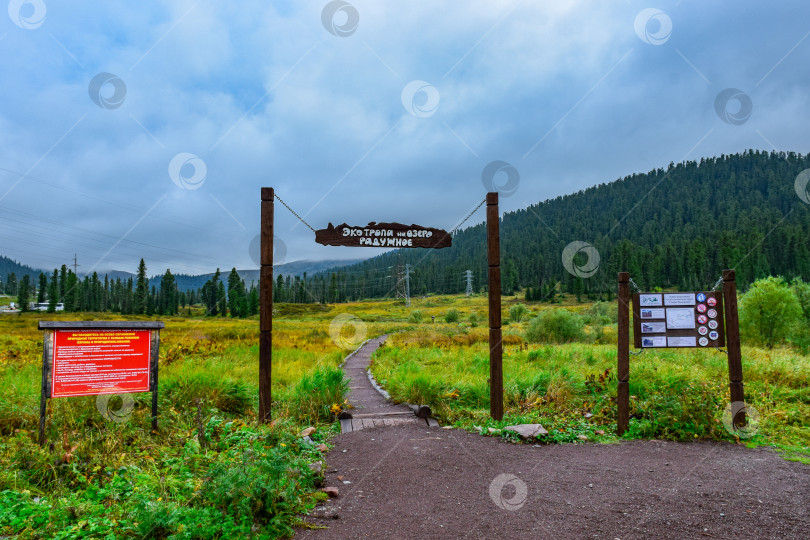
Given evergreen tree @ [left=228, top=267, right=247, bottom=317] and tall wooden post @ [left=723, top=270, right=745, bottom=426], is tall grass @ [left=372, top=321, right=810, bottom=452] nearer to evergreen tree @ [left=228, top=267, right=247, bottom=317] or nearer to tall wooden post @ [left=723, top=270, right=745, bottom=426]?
tall wooden post @ [left=723, top=270, right=745, bottom=426]

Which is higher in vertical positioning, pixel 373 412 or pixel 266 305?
pixel 266 305

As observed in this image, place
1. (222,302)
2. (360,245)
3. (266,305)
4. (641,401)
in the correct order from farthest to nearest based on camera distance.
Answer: (222,302)
(360,245)
(641,401)
(266,305)

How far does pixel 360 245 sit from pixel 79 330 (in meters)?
4.60

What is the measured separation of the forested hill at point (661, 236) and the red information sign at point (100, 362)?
73657mm

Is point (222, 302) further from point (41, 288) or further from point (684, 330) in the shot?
point (684, 330)

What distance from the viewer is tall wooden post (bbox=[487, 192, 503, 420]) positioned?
26.9ft

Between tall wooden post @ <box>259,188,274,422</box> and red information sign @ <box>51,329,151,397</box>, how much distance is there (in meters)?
1.75

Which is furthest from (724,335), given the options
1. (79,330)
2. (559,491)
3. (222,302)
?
(222,302)

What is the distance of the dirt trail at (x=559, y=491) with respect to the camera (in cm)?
403

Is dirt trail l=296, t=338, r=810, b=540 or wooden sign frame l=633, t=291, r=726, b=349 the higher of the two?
wooden sign frame l=633, t=291, r=726, b=349

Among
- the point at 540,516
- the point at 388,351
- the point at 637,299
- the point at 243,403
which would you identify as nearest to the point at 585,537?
the point at 540,516

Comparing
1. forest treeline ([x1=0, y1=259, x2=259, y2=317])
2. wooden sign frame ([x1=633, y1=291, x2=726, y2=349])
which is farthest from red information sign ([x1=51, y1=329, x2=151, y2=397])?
forest treeline ([x1=0, y1=259, x2=259, y2=317])

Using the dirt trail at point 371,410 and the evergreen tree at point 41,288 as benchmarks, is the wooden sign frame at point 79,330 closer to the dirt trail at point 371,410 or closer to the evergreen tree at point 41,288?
the dirt trail at point 371,410

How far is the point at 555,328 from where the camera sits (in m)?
29.0
